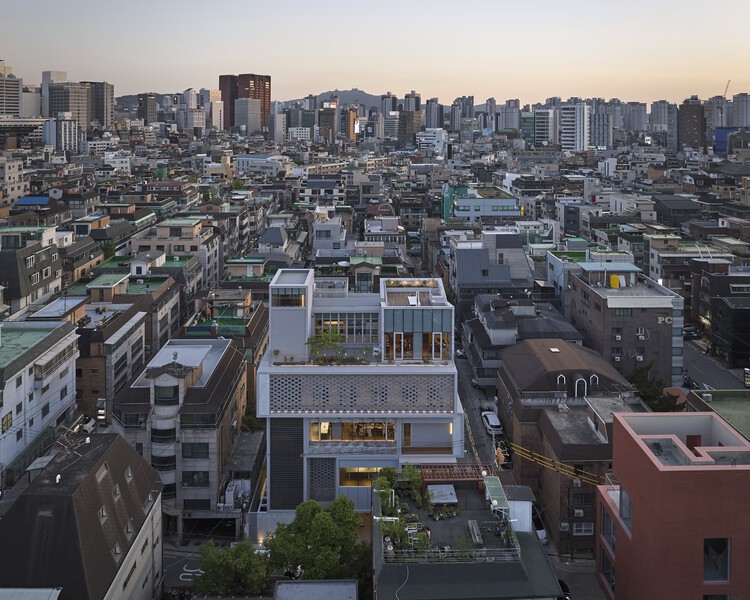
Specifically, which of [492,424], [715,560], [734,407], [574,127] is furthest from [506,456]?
[574,127]

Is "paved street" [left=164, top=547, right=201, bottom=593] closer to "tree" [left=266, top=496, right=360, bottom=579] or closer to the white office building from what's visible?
"tree" [left=266, top=496, right=360, bottom=579]

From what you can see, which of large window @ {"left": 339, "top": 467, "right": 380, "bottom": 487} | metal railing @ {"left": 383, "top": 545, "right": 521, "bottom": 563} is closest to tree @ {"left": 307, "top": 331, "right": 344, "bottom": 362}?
large window @ {"left": 339, "top": 467, "right": 380, "bottom": 487}

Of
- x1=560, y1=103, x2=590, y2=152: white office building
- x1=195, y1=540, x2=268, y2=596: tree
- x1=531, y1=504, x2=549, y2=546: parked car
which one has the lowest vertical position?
x1=531, y1=504, x2=549, y2=546: parked car

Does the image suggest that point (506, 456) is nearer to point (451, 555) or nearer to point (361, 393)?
point (361, 393)

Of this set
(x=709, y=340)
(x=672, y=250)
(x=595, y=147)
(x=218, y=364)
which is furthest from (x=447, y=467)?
(x=595, y=147)

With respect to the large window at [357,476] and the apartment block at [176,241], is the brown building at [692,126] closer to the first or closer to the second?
the apartment block at [176,241]

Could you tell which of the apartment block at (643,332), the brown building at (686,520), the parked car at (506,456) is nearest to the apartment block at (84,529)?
the brown building at (686,520)
